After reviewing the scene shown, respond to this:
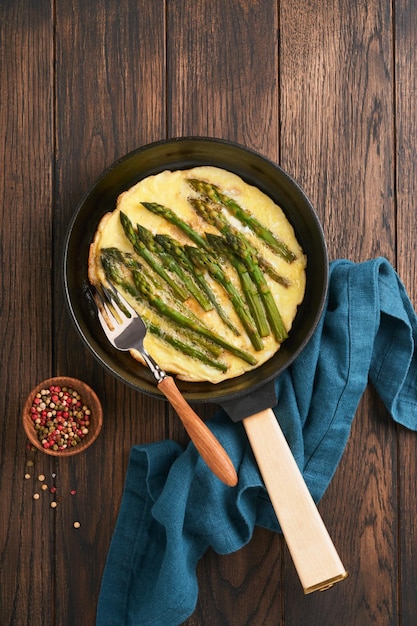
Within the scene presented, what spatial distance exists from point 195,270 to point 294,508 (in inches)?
24.6

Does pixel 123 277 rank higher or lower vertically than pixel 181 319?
higher

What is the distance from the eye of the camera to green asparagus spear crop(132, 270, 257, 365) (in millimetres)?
1790

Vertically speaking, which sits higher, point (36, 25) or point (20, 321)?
point (36, 25)

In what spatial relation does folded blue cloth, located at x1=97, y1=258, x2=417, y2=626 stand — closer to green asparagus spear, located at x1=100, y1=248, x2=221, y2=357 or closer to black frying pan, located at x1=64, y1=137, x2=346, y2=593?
black frying pan, located at x1=64, y1=137, x2=346, y2=593

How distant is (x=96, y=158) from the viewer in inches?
76.2

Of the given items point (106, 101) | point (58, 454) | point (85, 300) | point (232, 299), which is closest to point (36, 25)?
point (106, 101)

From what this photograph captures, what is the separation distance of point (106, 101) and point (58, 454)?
938mm

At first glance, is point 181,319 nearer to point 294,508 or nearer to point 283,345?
point 283,345

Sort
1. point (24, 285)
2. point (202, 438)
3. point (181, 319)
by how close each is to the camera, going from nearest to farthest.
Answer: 1. point (202, 438)
2. point (181, 319)
3. point (24, 285)

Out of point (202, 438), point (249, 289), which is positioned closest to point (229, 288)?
point (249, 289)

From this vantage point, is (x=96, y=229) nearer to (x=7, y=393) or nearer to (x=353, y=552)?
(x=7, y=393)

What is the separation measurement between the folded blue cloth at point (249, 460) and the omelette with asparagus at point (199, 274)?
0.43 feet

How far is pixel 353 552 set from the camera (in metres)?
1.93

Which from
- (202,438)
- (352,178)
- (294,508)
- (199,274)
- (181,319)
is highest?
(352,178)
